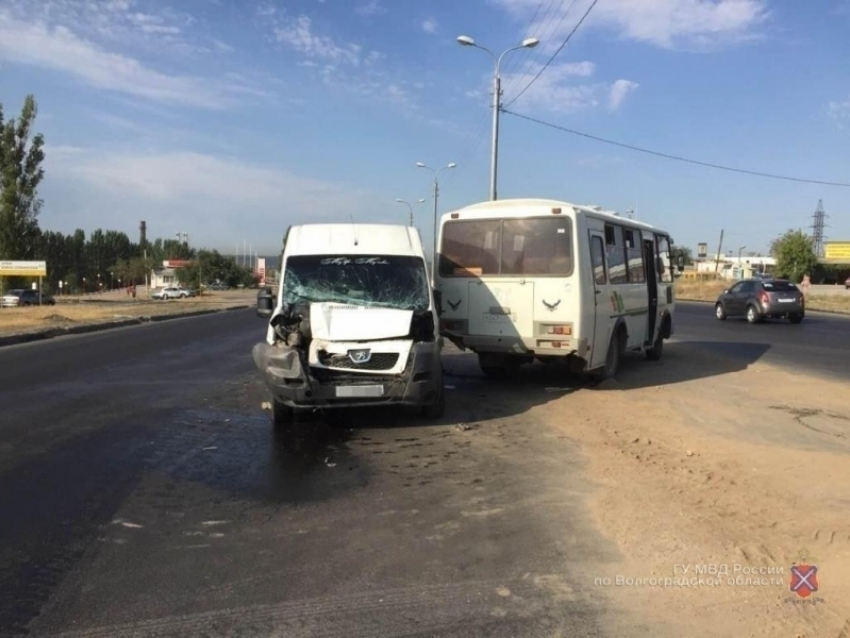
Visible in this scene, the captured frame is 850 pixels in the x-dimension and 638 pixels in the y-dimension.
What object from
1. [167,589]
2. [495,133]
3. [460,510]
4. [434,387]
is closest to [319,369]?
[434,387]

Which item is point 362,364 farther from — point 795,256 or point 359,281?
point 795,256

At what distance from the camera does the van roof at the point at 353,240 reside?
909cm

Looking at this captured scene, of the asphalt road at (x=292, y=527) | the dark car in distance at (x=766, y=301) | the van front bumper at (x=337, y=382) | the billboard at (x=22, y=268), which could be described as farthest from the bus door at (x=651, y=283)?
the billboard at (x=22, y=268)

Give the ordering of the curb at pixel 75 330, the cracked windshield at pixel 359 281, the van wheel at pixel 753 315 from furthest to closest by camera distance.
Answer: the van wheel at pixel 753 315 < the curb at pixel 75 330 < the cracked windshield at pixel 359 281

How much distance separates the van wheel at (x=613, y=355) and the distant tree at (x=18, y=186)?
50210 millimetres

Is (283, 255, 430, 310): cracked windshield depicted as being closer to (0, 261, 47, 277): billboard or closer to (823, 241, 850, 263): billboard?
(0, 261, 47, 277): billboard

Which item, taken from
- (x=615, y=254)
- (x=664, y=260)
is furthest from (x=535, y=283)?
(x=664, y=260)

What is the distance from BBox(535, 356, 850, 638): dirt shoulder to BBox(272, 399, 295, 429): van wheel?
10.0ft

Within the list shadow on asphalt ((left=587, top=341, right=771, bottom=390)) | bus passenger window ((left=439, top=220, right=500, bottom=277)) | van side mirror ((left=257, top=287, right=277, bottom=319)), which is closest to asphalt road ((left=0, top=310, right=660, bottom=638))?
van side mirror ((left=257, top=287, right=277, bottom=319))

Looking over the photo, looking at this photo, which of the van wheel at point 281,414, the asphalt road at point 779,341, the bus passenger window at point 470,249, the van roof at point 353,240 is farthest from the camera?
the asphalt road at point 779,341

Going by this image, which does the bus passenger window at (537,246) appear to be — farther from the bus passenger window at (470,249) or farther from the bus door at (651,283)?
the bus door at (651,283)

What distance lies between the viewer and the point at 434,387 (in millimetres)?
8031

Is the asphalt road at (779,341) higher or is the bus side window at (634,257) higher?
the bus side window at (634,257)

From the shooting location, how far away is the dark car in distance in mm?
26188
